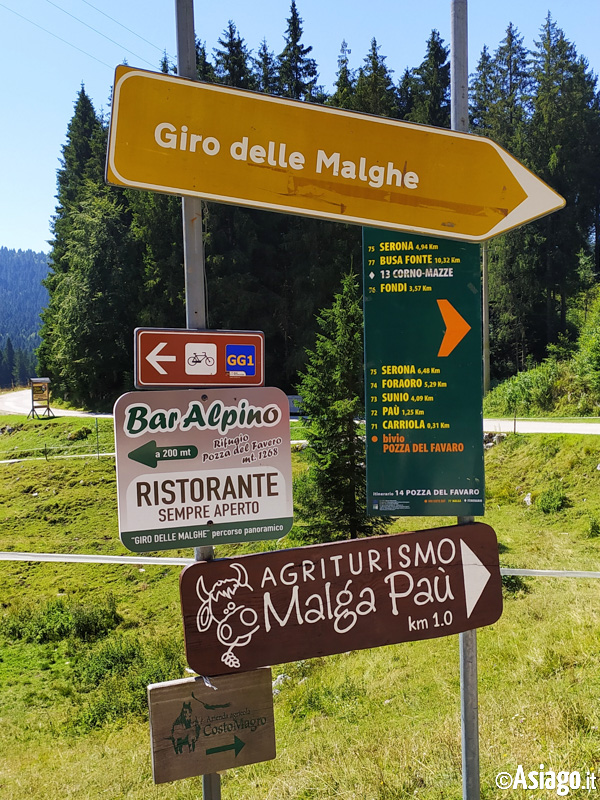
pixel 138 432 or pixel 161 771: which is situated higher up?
pixel 138 432

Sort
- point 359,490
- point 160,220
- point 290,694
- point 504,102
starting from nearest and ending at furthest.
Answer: point 290,694
point 359,490
point 160,220
point 504,102

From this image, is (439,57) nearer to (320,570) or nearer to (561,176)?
(561,176)

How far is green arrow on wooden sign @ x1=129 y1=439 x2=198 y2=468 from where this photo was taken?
92.7 inches

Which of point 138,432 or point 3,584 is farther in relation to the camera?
point 3,584

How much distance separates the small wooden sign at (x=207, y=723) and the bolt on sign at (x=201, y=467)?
1.70ft

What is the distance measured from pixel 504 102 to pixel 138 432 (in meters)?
46.0

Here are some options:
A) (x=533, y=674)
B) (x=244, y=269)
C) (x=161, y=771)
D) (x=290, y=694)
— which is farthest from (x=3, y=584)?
(x=244, y=269)

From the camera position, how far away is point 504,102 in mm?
42031

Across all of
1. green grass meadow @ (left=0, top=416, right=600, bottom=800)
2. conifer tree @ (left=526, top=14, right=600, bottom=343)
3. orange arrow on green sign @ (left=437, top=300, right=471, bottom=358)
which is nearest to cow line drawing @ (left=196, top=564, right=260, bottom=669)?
orange arrow on green sign @ (left=437, top=300, right=471, bottom=358)

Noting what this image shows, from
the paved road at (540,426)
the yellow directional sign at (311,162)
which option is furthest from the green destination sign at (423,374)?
the paved road at (540,426)

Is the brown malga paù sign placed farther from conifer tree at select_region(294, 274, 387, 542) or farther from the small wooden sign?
conifer tree at select_region(294, 274, 387, 542)

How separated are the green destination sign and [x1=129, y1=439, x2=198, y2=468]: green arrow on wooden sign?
0.73m

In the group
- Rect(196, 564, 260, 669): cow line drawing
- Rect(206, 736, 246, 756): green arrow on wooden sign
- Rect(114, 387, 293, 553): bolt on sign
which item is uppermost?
Rect(114, 387, 293, 553): bolt on sign
